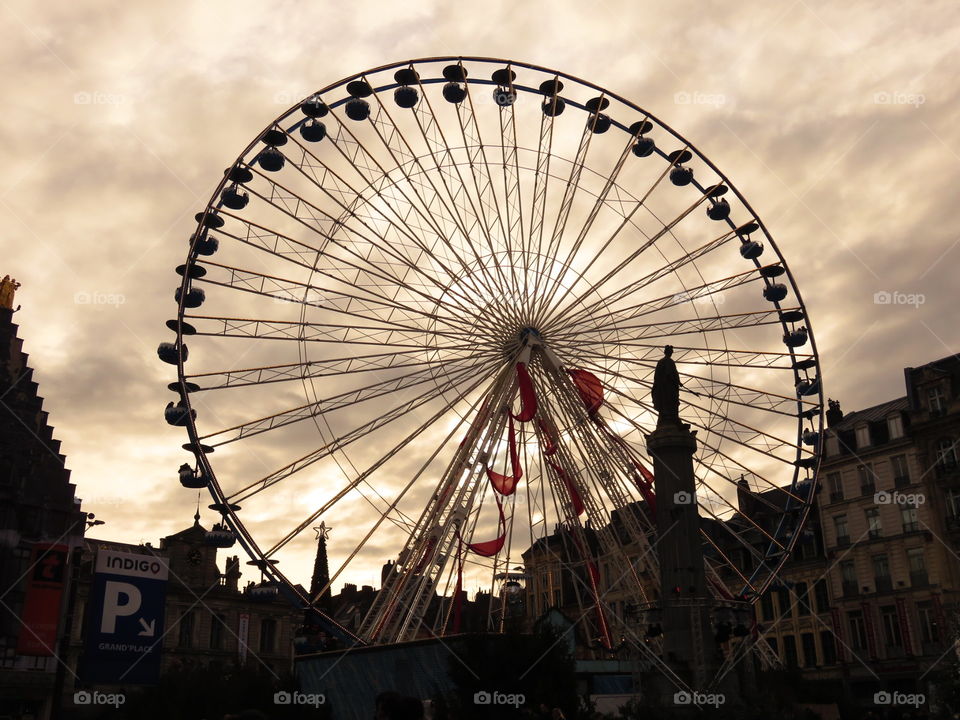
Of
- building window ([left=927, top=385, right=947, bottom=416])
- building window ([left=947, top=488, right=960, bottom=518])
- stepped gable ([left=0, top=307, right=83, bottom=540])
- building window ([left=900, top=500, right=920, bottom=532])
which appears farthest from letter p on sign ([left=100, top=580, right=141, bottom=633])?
building window ([left=927, top=385, right=947, bottom=416])

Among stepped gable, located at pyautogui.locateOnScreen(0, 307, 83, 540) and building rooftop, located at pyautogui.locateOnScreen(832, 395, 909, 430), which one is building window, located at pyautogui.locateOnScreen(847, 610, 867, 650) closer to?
building rooftop, located at pyautogui.locateOnScreen(832, 395, 909, 430)

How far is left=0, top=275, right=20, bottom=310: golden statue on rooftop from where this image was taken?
1865 inches

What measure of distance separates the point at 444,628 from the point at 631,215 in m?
15.2

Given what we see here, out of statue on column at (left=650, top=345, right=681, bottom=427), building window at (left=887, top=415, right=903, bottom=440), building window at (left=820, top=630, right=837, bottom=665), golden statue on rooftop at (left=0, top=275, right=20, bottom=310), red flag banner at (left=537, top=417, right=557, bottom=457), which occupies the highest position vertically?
golden statue on rooftop at (left=0, top=275, right=20, bottom=310)

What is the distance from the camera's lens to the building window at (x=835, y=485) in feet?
184

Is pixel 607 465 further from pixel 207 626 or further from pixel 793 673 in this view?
pixel 207 626

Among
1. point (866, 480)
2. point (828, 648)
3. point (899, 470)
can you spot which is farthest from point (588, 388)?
point (828, 648)

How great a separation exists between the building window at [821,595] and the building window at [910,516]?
653cm

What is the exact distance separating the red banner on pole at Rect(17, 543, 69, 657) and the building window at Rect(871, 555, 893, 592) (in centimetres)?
4067

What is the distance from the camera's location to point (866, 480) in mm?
54500

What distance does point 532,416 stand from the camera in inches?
1244

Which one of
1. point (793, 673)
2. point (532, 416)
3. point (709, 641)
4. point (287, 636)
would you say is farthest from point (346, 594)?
point (709, 641)

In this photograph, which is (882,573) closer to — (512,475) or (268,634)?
(512,475)

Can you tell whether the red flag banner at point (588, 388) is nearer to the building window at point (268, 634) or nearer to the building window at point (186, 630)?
the building window at point (186, 630)
